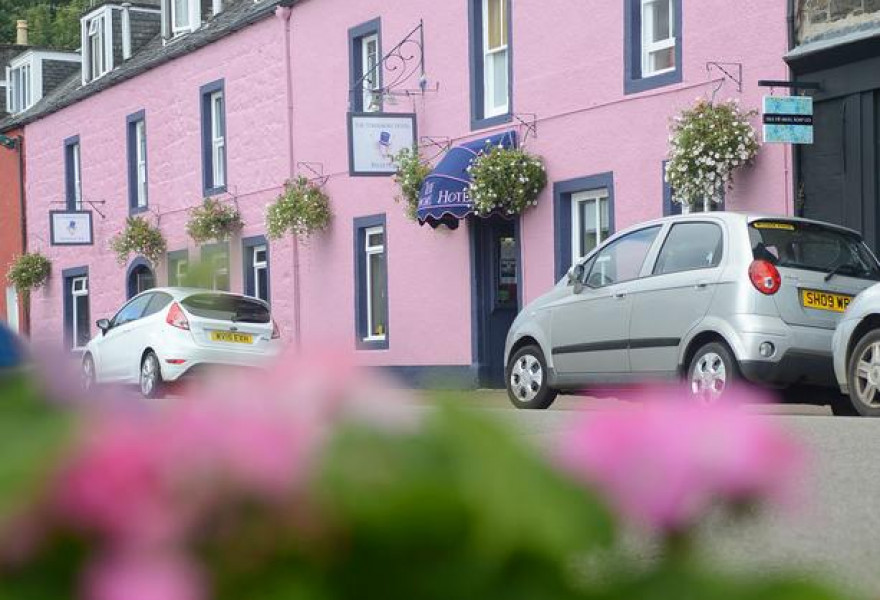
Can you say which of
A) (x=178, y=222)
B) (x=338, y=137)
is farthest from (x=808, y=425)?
(x=178, y=222)

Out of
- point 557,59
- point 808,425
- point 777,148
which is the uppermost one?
point 557,59

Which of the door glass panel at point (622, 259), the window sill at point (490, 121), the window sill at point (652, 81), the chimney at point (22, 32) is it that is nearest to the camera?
the door glass panel at point (622, 259)

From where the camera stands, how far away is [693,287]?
12547 mm

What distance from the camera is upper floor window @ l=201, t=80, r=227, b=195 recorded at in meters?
Result: 28.6

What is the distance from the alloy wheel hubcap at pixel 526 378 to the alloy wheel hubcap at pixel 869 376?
147 inches

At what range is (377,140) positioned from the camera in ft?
71.4

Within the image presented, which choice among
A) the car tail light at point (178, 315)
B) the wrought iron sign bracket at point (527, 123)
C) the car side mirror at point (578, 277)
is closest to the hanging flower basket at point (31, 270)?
the wrought iron sign bracket at point (527, 123)

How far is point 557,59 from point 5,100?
29.1 meters

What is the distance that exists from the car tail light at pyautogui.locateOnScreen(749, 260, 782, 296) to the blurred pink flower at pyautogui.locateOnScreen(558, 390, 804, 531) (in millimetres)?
11408

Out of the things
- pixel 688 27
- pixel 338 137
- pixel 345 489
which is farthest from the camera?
pixel 338 137

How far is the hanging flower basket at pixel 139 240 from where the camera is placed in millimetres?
30734

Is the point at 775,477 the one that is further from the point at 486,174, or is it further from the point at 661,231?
the point at 486,174

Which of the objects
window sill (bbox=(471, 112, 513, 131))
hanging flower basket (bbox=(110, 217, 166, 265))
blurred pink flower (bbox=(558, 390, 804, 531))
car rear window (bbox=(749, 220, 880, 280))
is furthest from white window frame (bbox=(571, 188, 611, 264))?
blurred pink flower (bbox=(558, 390, 804, 531))

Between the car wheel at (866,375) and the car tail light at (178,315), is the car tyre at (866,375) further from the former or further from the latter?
the car tail light at (178,315)
